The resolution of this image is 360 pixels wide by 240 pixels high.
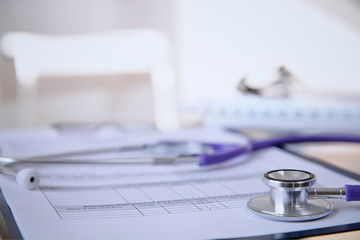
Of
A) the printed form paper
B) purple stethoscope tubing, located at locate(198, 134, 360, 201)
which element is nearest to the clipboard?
the printed form paper

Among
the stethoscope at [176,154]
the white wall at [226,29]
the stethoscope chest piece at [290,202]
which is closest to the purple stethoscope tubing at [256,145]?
the stethoscope at [176,154]

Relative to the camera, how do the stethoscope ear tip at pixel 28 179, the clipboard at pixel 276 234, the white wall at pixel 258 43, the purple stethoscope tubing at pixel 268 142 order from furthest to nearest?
1. the white wall at pixel 258 43
2. the purple stethoscope tubing at pixel 268 142
3. the stethoscope ear tip at pixel 28 179
4. the clipboard at pixel 276 234

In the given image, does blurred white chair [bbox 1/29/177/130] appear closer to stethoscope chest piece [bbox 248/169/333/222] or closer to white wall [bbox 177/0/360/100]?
white wall [bbox 177/0/360/100]

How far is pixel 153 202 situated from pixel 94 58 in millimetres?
1133

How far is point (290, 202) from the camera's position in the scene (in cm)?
44

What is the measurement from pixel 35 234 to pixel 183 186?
21 cm

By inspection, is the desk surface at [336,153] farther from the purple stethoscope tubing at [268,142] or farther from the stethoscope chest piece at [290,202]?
the stethoscope chest piece at [290,202]

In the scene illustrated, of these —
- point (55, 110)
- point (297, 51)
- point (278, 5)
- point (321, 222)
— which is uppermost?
point (278, 5)

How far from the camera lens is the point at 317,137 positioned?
0.79 m

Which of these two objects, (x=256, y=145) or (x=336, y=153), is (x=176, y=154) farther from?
(x=336, y=153)

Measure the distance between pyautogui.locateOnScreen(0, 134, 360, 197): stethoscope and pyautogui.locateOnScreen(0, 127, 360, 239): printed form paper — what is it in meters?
0.01

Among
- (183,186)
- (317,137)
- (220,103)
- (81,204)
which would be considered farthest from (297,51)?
(81,204)

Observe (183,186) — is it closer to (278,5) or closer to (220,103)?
(220,103)

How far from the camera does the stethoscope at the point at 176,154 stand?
570mm
